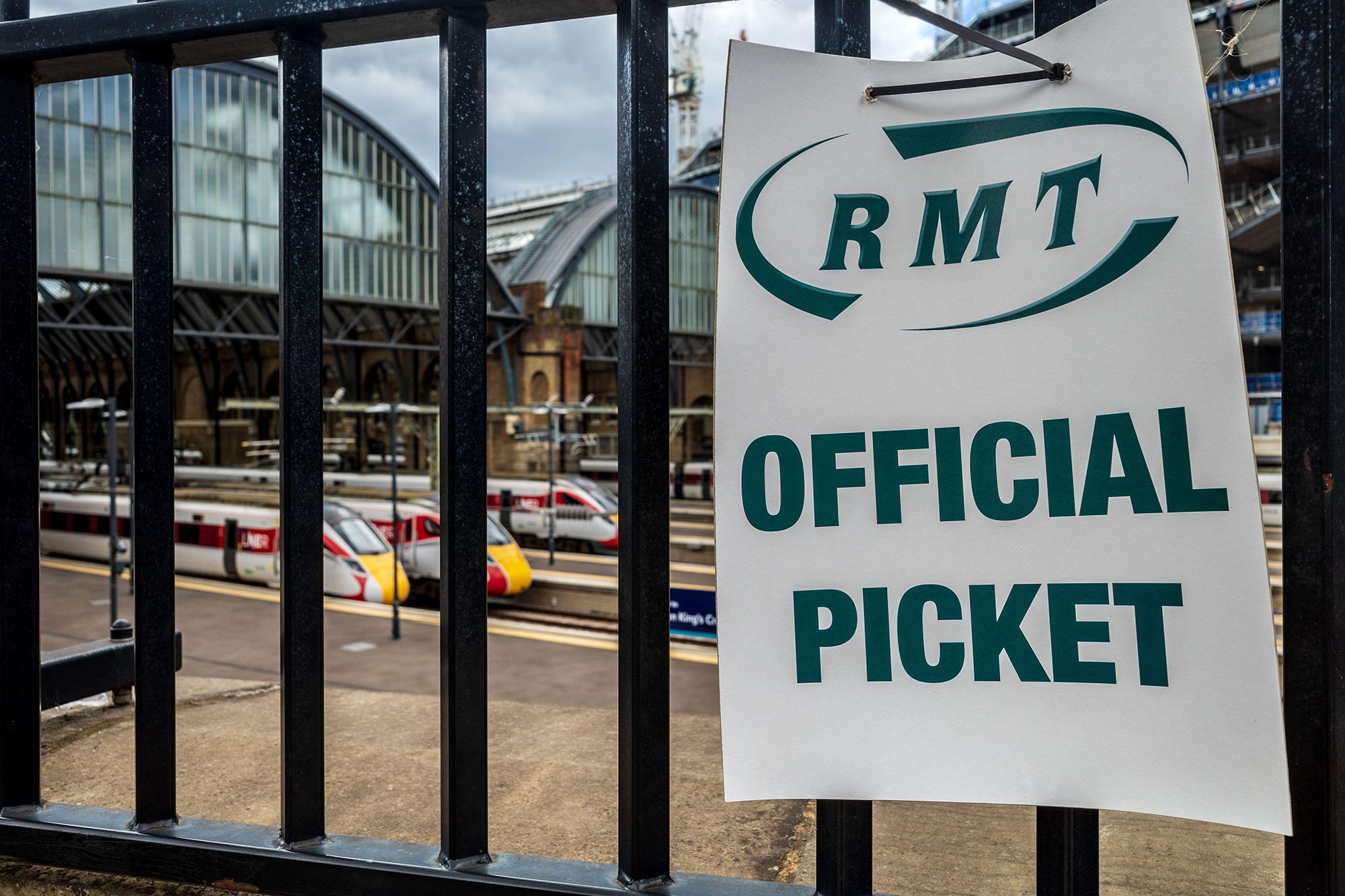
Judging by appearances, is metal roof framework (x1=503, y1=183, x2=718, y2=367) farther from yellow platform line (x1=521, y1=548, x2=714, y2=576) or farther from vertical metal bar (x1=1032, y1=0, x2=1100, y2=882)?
vertical metal bar (x1=1032, y1=0, x2=1100, y2=882)

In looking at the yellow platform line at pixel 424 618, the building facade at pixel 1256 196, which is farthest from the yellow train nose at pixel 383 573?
the building facade at pixel 1256 196

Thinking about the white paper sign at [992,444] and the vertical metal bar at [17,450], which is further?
the vertical metal bar at [17,450]

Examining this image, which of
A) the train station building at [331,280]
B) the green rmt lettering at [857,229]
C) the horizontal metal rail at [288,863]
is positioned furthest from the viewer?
the train station building at [331,280]

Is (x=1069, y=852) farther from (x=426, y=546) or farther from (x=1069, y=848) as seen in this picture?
(x=426, y=546)

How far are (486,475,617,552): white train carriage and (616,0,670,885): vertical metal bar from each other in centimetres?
2090

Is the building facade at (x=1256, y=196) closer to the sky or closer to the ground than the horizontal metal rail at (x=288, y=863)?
closer to the sky

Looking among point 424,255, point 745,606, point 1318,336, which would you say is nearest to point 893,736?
point 745,606

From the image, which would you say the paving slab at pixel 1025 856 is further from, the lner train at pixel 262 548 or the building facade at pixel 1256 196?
the building facade at pixel 1256 196

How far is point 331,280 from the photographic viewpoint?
2930cm

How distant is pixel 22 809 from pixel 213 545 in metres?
16.7

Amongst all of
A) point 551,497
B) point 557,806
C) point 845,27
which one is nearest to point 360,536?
point 551,497

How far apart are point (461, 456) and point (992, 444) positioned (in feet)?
2.40

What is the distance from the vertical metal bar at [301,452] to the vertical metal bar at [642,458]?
489mm

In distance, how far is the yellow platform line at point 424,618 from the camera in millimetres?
11055
